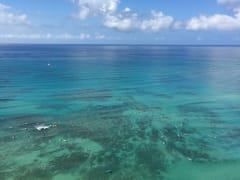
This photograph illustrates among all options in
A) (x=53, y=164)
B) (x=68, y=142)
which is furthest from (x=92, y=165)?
(x=68, y=142)

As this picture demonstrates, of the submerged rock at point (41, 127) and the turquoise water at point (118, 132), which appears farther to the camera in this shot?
the submerged rock at point (41, 127)

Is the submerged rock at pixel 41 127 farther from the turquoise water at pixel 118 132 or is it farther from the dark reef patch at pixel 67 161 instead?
the dark reef patch at pixel 67 161

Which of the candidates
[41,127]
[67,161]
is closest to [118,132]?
[67,161]

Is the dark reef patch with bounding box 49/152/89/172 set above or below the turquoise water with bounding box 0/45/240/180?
below

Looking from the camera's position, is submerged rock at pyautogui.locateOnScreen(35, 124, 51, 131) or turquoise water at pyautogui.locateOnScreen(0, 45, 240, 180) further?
submerged rock at pyautogui.locateOnScreen(35, 124, 51, 131)

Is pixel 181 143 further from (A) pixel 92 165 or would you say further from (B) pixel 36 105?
(B) pixel 36 105

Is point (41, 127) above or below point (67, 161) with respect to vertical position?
above

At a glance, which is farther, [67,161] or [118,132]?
[118,132]

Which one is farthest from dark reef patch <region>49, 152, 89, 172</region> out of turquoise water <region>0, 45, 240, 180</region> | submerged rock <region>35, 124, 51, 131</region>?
submerged rock <region>35, 124, 51, 131</region>

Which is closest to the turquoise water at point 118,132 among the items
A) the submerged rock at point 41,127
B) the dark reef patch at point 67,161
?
the submerged rock at point 41,127

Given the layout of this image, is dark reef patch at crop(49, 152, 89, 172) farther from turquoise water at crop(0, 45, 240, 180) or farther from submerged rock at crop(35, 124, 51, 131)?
submerged rock at crop(35, 124, 51, 131)

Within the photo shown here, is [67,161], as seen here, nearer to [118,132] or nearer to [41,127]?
[118,132]
